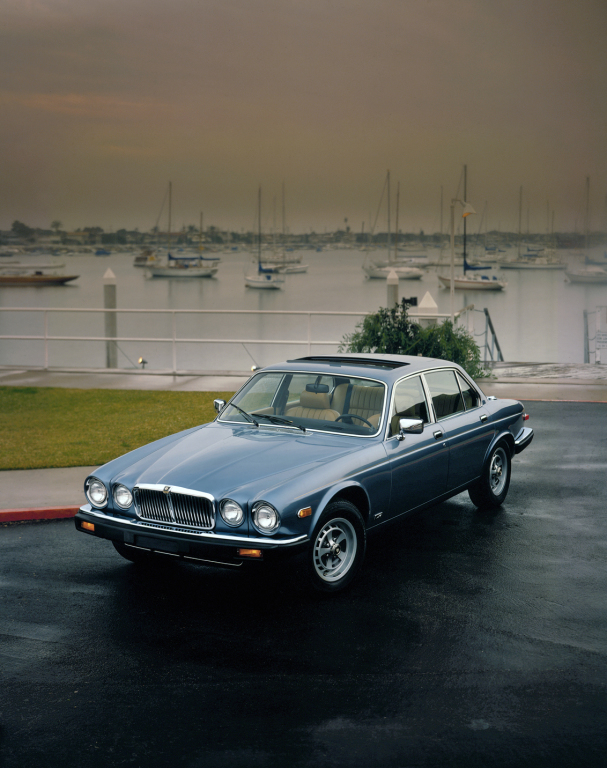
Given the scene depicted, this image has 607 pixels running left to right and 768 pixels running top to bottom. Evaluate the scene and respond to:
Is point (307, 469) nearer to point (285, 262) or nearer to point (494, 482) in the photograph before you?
point (494, 482)

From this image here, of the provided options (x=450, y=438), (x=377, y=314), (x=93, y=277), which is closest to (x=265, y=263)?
(x=93, y=277)

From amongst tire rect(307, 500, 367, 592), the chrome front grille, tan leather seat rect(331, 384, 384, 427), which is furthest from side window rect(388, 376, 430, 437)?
the chrome front grille

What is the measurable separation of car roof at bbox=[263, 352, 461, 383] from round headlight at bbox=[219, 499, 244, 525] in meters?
1.88

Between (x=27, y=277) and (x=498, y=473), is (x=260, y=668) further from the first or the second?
(x=27, y=277)

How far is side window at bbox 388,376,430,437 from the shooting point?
6.70 metres

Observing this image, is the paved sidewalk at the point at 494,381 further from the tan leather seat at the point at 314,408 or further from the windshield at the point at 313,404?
the tan leather seat at the point at 314,408

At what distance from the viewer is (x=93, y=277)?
161 metres

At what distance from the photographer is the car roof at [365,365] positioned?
22.8ft

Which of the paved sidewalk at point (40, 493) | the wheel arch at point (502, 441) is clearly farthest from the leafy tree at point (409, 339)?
the paved sidewalk at point (40, 493)

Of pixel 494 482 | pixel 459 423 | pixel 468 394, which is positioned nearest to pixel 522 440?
pixel 494 482

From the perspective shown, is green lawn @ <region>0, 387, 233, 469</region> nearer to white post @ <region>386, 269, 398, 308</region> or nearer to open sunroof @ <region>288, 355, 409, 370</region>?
open sunroof @ <region>288, 355, 409, 370</region>

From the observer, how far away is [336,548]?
19.3 ft

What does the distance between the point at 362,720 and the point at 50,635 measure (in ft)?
7.24

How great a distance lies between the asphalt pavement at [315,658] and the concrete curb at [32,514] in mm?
454
